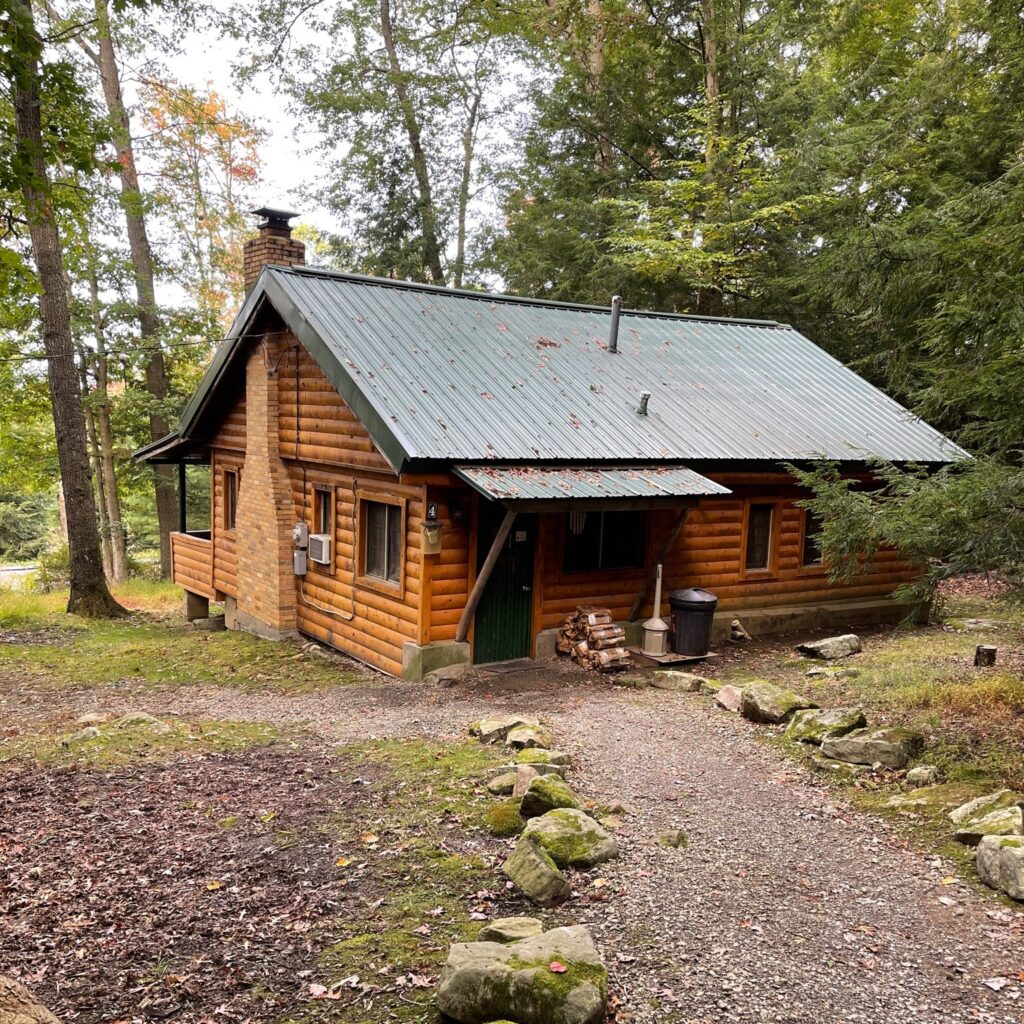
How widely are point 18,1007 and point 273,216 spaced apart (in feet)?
46.5

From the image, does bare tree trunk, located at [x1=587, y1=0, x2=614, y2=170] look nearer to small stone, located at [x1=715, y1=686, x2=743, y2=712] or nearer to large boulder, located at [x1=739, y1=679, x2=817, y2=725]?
small stone, located at [x1=715, y1=686, x2=743, y2=712]

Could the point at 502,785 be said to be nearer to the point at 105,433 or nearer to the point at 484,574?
the point at 484,574

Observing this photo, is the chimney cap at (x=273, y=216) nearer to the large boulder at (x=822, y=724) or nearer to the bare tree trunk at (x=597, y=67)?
the large boulder at (x=822, y=724)

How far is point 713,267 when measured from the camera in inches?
919

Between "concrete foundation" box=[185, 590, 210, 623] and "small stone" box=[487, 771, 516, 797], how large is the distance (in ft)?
44.8

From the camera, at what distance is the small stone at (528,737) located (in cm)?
809

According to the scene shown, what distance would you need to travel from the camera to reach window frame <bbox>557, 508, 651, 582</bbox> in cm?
1219

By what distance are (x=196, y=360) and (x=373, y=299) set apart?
1294cm

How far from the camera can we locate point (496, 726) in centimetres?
862

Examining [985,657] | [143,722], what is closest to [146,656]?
[143,722]

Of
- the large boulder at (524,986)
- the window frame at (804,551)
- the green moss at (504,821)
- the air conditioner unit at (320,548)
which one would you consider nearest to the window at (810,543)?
the window frame at (804,551)

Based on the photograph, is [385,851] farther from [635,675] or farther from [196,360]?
[196,360]

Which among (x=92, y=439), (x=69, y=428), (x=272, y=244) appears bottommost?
(x=92, y=439)

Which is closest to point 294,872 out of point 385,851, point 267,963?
point 385,851
